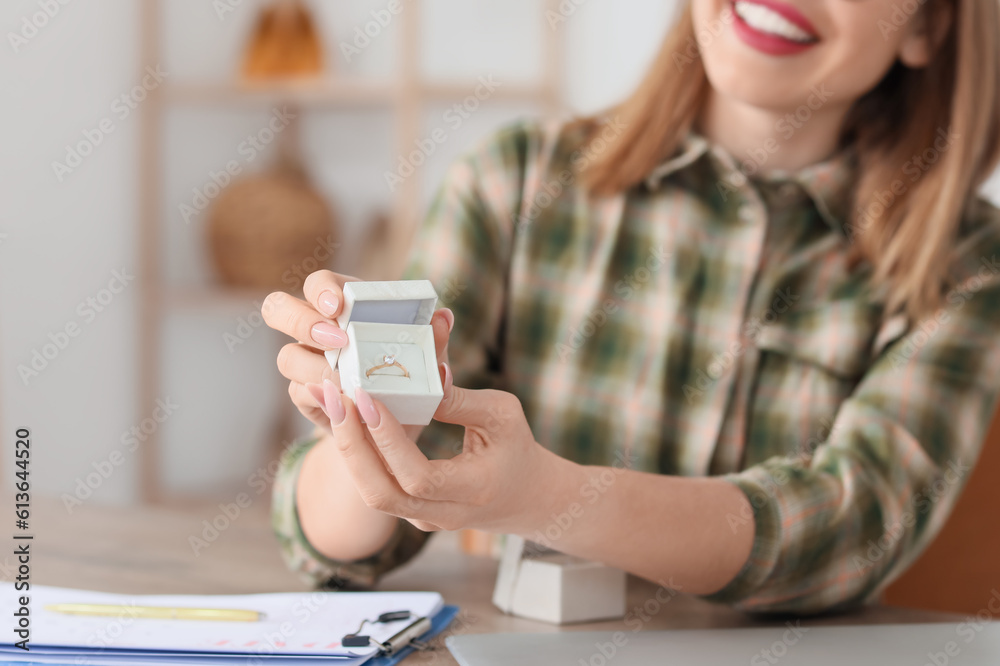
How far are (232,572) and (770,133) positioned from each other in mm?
739

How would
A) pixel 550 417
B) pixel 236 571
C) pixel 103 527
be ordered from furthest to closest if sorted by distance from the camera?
pixel 550 417 < pixel 103 527 < pixel 236 571

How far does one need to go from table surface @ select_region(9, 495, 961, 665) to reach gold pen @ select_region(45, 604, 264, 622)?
0.28ft

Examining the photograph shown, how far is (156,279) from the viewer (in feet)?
7.57

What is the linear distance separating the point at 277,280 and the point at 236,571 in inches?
55.6

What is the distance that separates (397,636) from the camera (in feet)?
2.15

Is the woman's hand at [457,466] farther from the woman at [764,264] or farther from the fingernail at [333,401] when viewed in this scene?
the woman at [764,264]

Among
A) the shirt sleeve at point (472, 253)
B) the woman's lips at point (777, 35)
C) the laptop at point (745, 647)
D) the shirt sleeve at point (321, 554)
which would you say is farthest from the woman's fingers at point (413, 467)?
the woman's lips at point (777, 35)

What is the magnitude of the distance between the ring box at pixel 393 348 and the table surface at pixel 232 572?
0.67 feet

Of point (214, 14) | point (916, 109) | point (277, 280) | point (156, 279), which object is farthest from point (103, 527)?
point (214, 14)

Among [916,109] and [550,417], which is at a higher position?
[916,109]

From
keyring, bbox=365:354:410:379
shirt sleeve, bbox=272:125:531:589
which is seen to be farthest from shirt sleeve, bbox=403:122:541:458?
keyring, bbox=365:354:410:379

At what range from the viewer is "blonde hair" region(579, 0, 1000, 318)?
1.06 m

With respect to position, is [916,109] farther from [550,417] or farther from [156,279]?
[156,279]

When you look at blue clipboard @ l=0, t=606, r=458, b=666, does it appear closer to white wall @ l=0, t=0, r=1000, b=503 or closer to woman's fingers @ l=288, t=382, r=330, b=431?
woman's fingers @ l=288, t=382, r=330, b=431
